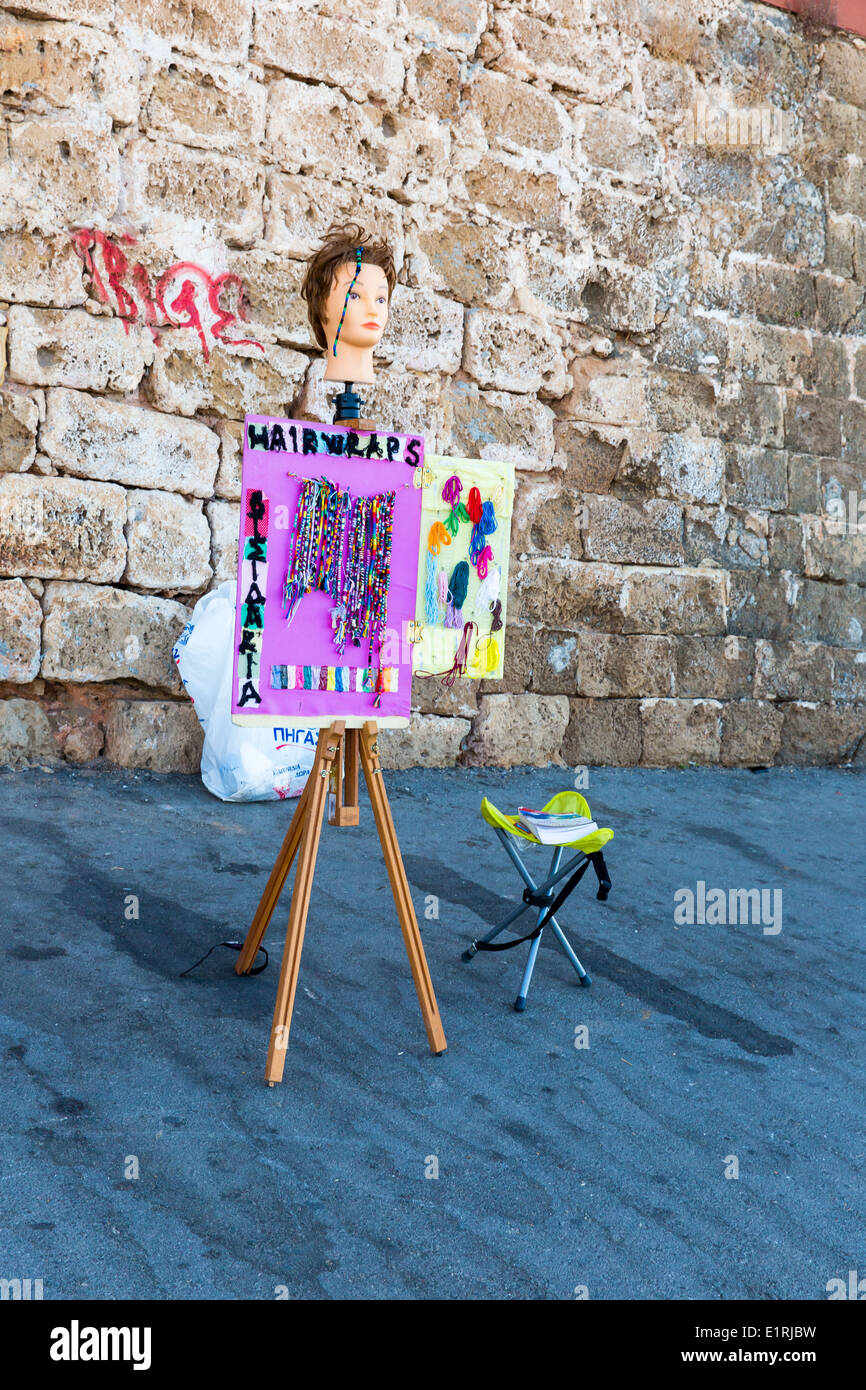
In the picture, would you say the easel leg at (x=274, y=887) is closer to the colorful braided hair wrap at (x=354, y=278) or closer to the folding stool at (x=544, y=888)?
the folding stool at (x=544, y=888)

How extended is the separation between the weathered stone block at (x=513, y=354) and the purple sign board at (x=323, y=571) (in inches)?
113

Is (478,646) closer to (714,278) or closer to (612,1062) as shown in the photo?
(612,1062)

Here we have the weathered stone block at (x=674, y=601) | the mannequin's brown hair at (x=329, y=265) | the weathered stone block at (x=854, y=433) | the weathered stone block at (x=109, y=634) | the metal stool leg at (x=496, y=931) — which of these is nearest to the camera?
the mannequin's brown hair at (x=329, y=265)

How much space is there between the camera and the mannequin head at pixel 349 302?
111 inches

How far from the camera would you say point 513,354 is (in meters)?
5.66

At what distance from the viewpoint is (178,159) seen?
479cm

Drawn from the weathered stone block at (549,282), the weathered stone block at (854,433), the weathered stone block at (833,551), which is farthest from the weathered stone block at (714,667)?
the weathered stone block at (549,282)

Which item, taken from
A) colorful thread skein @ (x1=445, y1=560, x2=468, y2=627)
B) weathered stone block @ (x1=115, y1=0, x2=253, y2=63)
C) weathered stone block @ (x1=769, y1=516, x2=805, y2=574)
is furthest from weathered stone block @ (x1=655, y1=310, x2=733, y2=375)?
colorful thread skein @ (x1=445, y1=560, x2=468, y2=627)

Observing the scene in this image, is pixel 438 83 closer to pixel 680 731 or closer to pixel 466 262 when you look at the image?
pixel 466 262

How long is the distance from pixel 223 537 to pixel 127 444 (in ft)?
1.81

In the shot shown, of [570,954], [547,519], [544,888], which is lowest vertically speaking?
[570,954]

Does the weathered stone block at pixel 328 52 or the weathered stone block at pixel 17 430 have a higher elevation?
the weathered stone block at pixel 328 52

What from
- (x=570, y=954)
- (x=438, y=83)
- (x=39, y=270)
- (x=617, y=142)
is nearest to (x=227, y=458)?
(x=39, y=270)

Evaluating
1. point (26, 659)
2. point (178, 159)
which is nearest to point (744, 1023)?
point (26, 659)
